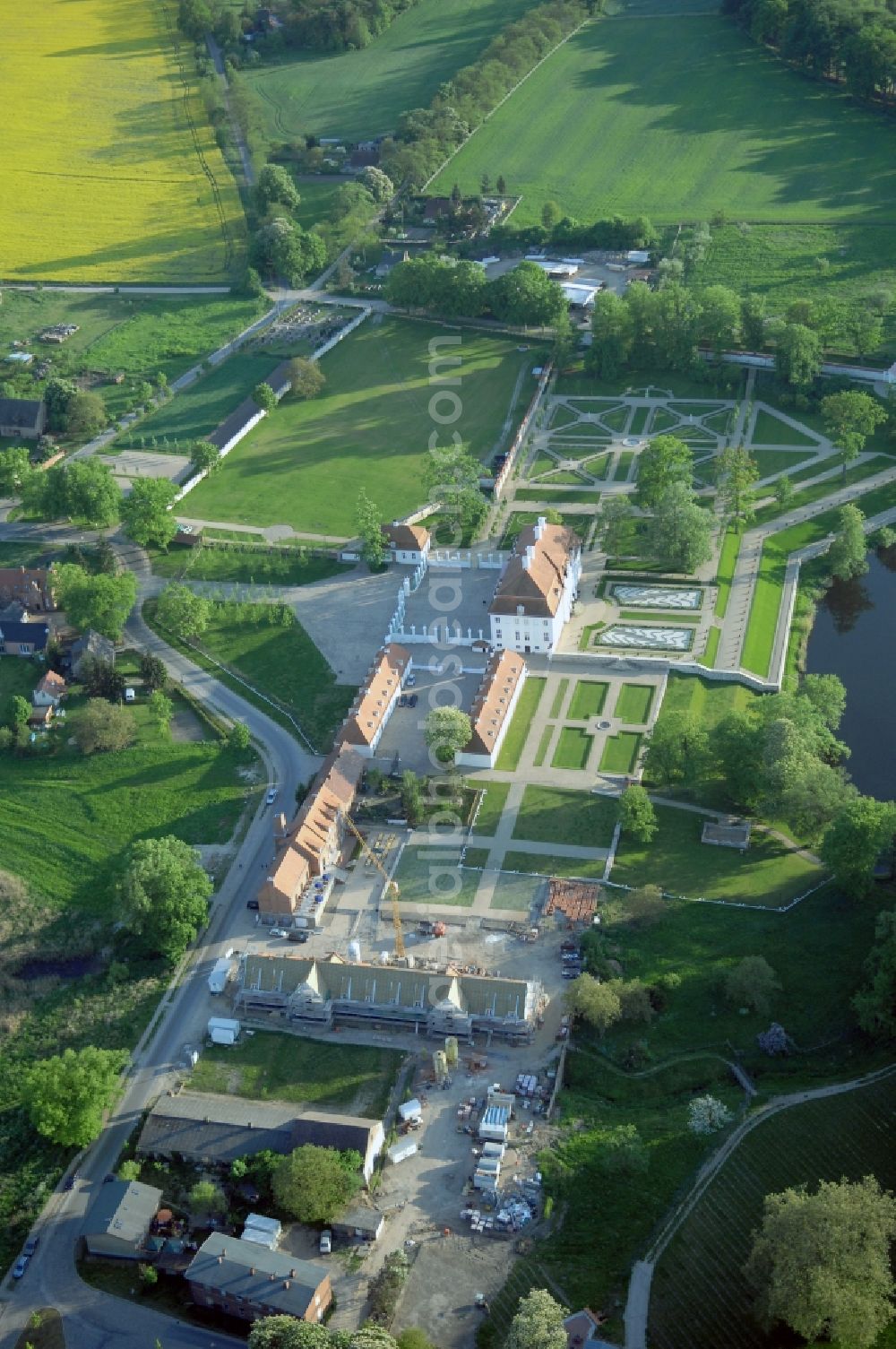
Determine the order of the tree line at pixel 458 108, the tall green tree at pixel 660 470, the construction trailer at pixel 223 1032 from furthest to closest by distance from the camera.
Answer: the tree line at pixel 458 108
the tall green tree at pixel 660 470
the construction trailer at pixel 223 1032

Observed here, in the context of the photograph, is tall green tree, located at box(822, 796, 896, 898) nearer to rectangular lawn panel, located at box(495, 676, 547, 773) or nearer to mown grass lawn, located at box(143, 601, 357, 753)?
rectangular lawn panel, located at box(495, 676, 547, 773)

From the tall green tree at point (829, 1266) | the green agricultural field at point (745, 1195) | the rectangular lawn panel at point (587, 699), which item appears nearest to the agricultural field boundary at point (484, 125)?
the rectangular lawn panel at point (587, 699)

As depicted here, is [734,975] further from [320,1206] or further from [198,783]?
[198,783]

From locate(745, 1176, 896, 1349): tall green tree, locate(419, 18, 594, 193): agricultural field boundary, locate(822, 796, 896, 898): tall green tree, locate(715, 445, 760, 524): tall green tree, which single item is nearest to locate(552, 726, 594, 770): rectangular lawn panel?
locate(822, 796, 896, 898): tall green tree

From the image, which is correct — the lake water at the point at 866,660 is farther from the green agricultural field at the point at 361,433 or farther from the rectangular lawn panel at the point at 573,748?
the green agricultural field at the point at 361,433

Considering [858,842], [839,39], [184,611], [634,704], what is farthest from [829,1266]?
[839,39]
